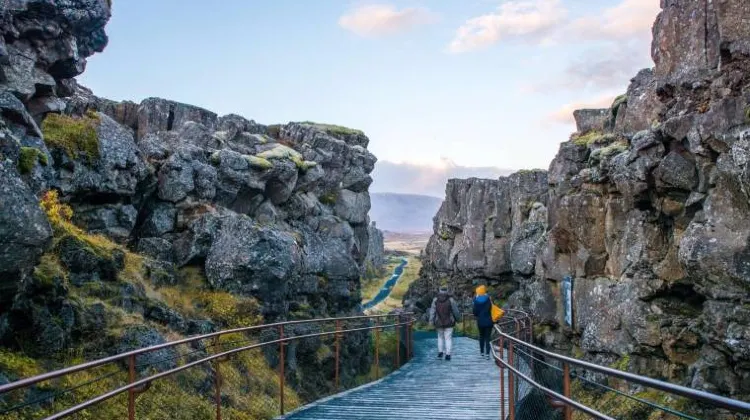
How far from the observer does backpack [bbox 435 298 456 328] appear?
1953 centimetres

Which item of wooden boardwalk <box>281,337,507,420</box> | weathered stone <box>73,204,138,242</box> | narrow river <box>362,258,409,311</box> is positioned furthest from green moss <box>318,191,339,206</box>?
narrow river <box>362,258,409,311</box>

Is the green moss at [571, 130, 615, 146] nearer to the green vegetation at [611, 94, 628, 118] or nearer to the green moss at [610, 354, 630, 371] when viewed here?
the green vegetation at [611, 94, 628, 118]

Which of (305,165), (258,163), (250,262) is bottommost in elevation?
(250,262)

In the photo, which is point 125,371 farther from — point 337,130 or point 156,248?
point 337,130

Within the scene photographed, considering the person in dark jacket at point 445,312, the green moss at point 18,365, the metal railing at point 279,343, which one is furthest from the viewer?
the person in dark jacket at point 445,312

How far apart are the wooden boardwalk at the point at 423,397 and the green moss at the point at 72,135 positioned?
10.9 m

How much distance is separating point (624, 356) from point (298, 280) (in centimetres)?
1283

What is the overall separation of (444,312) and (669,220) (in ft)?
22.8

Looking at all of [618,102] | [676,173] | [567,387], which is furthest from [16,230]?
[618,102]

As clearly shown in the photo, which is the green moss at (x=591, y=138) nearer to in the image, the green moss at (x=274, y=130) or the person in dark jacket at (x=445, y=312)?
the person in dark jacket at (x=445, y=312)

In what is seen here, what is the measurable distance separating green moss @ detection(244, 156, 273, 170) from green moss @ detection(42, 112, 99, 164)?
24.8ft

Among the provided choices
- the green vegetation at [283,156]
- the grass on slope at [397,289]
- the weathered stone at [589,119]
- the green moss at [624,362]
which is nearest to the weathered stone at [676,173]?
the green moss at [624,362]

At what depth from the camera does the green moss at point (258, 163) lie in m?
26.4

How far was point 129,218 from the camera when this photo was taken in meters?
20.6
